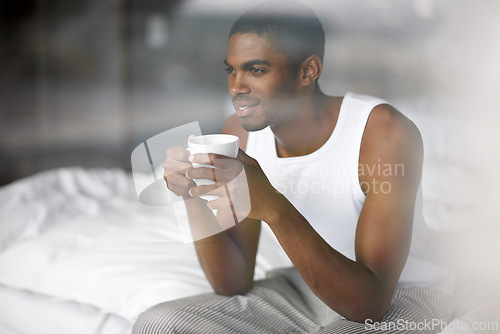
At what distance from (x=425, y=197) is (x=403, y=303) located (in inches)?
6.0

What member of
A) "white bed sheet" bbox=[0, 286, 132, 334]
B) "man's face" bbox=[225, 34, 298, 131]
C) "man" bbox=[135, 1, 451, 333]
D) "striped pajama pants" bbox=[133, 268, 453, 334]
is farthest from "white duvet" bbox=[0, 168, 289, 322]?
"man's face" bbox=[225, 34, 298, 131]

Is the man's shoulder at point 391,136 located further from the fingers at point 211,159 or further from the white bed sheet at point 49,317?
the white bed sheet at point 49,317

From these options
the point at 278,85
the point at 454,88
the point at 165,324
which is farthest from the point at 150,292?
the point at 454,88

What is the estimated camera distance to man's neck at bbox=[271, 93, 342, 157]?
1.88 ft

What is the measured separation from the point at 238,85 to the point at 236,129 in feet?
0.18

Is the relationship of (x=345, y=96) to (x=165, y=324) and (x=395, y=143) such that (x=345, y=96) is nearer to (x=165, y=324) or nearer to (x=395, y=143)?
(x=395, y=143)

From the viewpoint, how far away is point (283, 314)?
0.68 m

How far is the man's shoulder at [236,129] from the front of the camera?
550mm

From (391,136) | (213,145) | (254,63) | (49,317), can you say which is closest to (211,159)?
(213,145)

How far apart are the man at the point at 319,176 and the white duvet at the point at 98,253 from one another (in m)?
0.36

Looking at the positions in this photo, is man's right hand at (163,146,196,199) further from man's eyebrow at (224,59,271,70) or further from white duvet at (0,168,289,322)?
white duvet at (0,168,289,322)

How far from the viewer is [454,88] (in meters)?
0.56

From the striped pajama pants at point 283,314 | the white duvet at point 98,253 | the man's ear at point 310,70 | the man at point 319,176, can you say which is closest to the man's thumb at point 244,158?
the man at point 319,176

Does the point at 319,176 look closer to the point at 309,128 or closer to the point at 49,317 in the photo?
the point at 309,128
